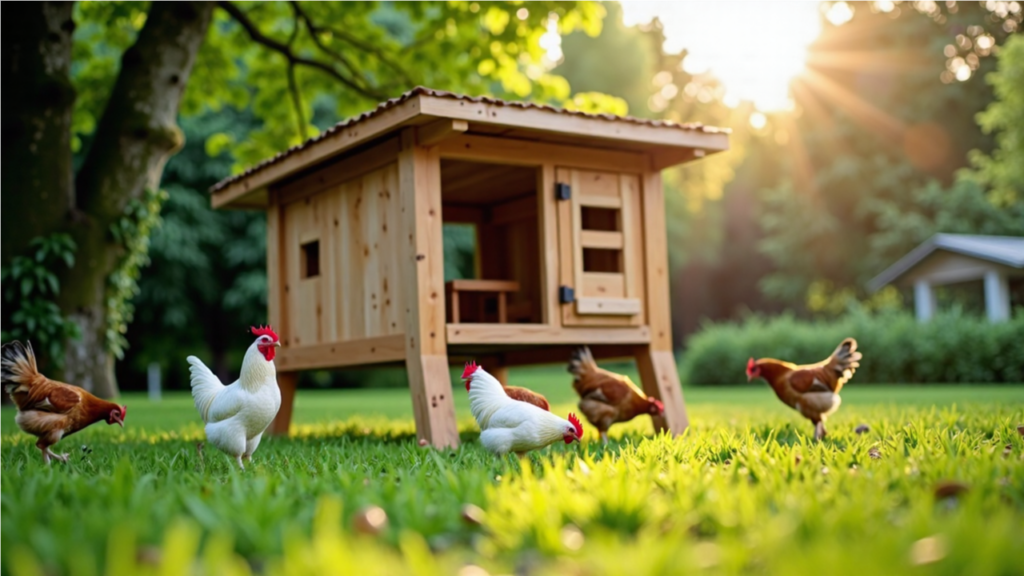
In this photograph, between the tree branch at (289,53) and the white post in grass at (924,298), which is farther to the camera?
the white post in grass at (924,298)

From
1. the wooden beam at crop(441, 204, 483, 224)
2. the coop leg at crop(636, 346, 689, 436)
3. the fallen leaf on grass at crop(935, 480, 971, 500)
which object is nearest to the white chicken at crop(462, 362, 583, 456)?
the fallen leaf on grass at crop(935, 480, 971, 500)

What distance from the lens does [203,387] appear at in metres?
5.33

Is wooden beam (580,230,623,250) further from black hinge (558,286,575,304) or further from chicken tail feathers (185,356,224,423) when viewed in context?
chicken tail feathers (185,356,224,423)

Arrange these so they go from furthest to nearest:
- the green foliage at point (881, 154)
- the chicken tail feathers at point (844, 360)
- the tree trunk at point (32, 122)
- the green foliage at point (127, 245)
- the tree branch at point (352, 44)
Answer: the green foliage at point (881, 154) → the tree branch at point (352, 44) → the green foliage at point (127, 245) → the tree trunk at point (32, 122) → the chicken tail feathers at point (844, 360)

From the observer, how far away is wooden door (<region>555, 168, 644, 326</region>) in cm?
734

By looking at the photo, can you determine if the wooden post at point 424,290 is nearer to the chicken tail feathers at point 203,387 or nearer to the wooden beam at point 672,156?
the chicken tail feathers at point 203,387

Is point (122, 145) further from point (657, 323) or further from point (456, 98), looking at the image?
point (657, 323)

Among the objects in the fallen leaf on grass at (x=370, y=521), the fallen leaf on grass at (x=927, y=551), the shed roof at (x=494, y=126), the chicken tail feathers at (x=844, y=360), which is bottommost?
the fallen leaf on grass at (x=927, y=551)

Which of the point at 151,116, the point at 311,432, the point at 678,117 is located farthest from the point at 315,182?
the point at 678,117

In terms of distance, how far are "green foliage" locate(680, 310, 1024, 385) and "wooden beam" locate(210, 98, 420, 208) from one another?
16.9 meters

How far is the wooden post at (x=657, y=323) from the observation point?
7516 mm

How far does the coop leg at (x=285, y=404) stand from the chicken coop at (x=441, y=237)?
2cm

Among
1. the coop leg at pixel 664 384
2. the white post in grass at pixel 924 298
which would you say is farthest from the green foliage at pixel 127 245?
the white post in grass at pixel 924 298

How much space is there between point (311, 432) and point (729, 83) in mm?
34457
